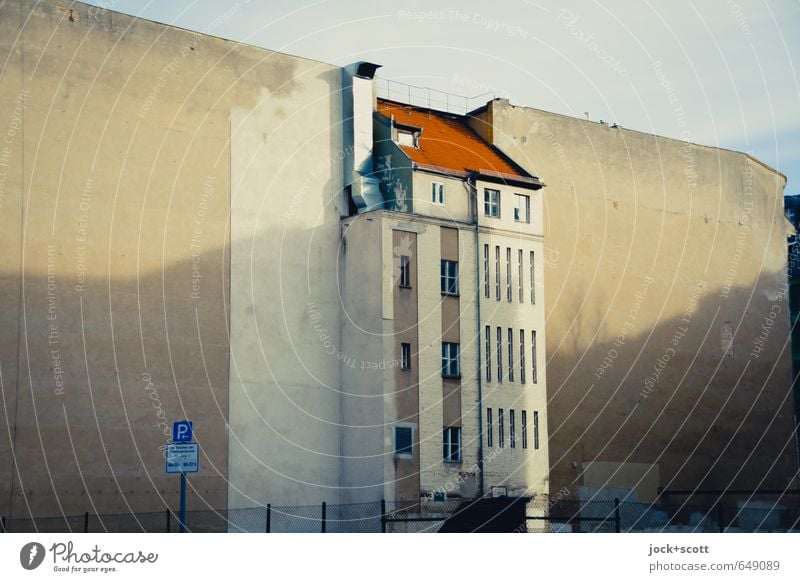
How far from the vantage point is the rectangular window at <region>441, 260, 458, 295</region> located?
39.7m

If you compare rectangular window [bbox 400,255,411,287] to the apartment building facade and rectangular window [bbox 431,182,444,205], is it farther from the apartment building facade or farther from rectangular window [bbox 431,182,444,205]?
rectangular window [bbox 431,182,444,205]

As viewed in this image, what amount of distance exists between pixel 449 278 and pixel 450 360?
2674 mm

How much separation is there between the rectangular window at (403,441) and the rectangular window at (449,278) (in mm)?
4731

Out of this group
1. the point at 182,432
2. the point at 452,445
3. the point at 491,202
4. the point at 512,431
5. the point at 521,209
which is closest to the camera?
the point at 182,432

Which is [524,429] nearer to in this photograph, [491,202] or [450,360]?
[450,360]

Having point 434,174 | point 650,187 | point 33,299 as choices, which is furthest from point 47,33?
point 650,187

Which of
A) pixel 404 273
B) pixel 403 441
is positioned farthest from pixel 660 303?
pixel 403 441

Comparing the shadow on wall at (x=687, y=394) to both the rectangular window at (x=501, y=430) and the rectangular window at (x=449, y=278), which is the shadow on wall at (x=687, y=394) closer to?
the rectangular window at (x=501, y=430)

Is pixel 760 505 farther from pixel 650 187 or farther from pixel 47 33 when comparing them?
pixel 47 33

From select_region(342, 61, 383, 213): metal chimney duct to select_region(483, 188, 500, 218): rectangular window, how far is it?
137 inches

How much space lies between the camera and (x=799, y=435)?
53.7 meters

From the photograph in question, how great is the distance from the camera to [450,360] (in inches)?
1542

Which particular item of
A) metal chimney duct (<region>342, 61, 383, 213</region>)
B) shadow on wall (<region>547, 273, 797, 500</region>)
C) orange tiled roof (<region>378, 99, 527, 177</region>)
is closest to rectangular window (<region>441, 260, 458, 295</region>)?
metal chimney duct (<region>342, 61, 383, 213</region>)
